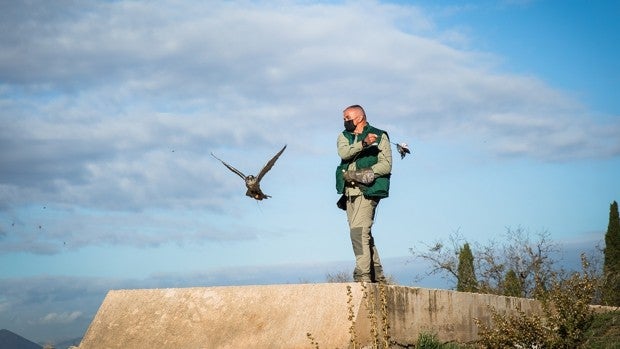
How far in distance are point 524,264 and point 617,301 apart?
16.7 ft

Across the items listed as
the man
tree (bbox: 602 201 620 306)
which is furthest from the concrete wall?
tree (bbox: 602 201 620 306)

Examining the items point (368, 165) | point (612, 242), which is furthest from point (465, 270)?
point (368, 165)

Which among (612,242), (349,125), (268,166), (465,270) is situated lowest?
(268,166)

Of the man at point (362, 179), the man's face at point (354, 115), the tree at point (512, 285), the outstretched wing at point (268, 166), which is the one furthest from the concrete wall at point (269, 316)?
the tree at point (512, 285)

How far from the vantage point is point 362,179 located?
6852mm

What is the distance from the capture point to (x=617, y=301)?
20.4m

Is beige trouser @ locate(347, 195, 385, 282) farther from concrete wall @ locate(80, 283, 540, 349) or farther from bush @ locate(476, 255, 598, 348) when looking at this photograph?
bush @ locate(476, 255, 598, 348)

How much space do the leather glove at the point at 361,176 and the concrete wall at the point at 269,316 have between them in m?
1.10

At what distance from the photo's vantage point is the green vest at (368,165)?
688 centimetres

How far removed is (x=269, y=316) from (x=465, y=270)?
1980cm

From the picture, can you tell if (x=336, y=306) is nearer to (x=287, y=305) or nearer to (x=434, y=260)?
(x=287, y=305)

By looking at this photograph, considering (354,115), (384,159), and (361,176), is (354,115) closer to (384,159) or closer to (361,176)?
(384,159)

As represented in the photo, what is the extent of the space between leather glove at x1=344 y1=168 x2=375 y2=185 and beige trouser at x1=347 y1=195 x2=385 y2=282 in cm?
19

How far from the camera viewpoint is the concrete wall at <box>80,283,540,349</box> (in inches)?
238
